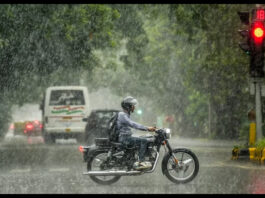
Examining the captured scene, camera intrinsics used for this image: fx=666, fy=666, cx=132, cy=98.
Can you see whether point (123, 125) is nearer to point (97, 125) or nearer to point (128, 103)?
point (128, 103)

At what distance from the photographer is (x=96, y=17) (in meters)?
26.7

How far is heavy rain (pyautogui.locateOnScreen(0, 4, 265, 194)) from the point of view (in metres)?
12.4

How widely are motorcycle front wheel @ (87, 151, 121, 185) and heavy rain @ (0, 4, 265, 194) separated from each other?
0.7 inches

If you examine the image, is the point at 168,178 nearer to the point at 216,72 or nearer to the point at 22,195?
the point at 22,195

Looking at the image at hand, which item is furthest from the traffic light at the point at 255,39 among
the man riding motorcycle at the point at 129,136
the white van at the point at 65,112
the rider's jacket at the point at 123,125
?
the white van at the point at 65,112

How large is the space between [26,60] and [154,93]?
21.1m

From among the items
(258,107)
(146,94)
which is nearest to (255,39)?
(258,107)

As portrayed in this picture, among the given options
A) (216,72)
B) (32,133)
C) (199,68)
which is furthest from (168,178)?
(32,133)

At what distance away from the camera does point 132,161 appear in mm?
12375

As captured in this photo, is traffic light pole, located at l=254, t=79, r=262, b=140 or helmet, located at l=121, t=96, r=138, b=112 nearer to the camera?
helmet, located at l=121, t=96, r=138, b=112

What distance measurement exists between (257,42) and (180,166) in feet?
20.0

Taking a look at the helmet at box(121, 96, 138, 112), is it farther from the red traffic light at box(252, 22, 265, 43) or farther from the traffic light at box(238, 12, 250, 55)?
the red traffic light at box(252, 22, 265, 43)

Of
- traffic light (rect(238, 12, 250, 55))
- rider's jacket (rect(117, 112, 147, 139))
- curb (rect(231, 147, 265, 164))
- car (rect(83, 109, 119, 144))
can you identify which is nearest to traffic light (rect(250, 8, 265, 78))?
traffic light (rect(238, 12, 250, 55))

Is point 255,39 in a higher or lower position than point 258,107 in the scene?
higher
